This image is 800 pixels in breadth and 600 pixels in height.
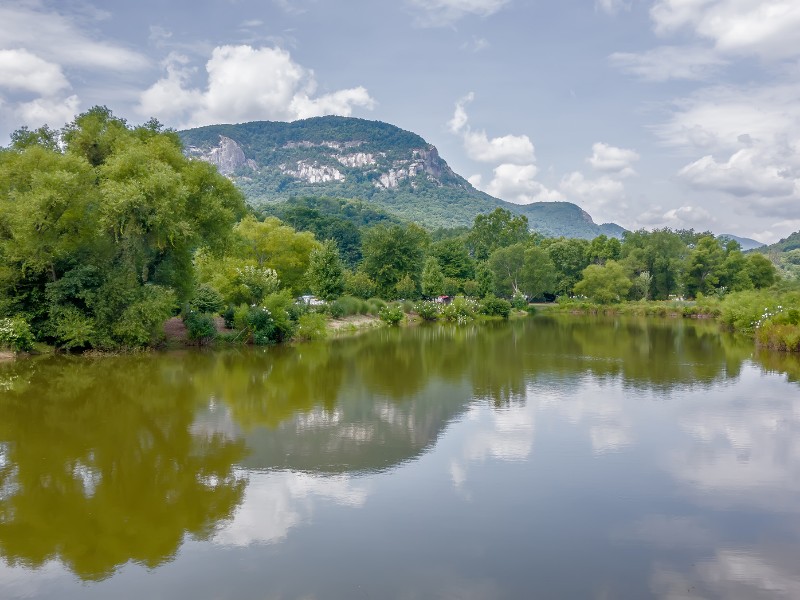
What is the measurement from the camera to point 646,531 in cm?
877

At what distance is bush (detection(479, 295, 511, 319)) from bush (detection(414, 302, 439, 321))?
6334 millimetres

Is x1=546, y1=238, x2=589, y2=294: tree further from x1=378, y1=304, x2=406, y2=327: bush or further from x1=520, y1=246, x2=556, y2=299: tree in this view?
x1=378, y1=304, x2=406, y2=327: bush

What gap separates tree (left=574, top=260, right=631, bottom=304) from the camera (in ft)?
215

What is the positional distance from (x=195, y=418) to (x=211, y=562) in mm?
7769

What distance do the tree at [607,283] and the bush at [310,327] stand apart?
41747 millimetres

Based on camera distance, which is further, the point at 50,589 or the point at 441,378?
the point at 441,378

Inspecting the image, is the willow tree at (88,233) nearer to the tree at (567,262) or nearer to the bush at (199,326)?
the bush at (199,326)

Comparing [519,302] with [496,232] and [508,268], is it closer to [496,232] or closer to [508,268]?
[508,268]

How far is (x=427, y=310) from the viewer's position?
168ft

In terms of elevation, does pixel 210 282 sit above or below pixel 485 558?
above

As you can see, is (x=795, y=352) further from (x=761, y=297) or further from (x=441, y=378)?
(x=441, y=378)

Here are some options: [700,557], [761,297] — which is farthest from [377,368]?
[761,297]

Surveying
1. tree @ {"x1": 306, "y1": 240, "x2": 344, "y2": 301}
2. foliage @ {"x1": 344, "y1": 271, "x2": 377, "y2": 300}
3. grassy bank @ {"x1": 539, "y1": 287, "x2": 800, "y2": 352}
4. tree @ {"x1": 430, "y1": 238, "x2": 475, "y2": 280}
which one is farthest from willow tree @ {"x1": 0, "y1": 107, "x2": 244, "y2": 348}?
tree @ {"x1": 430, "y1": 238, "x2": 475, "y2": 280}

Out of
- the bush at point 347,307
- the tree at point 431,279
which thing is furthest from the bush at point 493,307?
the bush at point 347,307
